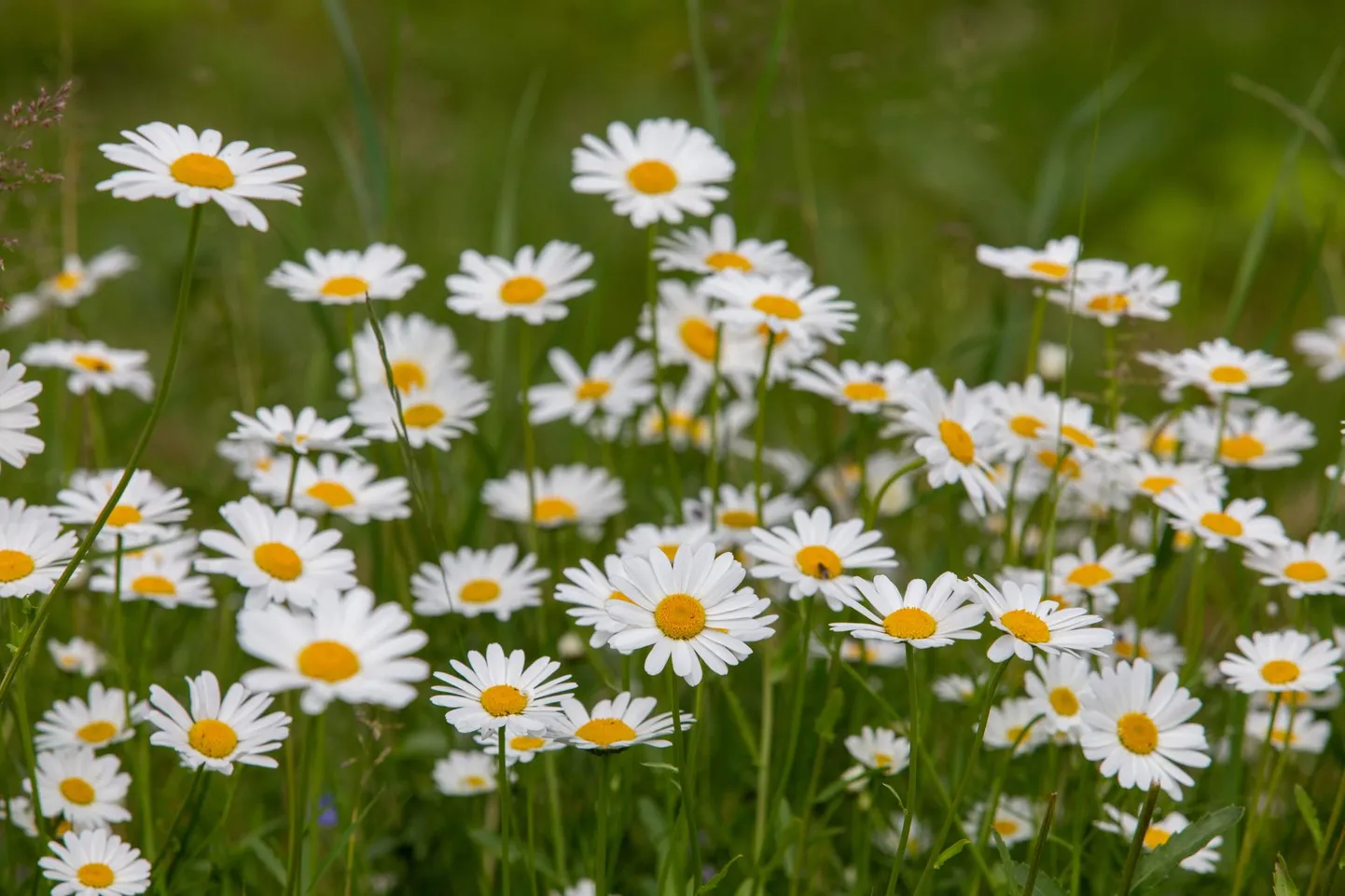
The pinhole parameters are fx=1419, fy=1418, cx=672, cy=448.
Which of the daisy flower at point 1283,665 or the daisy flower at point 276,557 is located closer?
the daisy flower at point 276,557

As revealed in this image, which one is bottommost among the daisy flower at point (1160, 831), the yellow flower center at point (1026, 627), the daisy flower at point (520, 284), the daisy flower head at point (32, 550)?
the daisy flower at point (1160, 831)

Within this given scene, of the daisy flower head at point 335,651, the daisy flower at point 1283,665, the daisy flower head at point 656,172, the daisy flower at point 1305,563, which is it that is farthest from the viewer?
the daisy flower head at point 656,172

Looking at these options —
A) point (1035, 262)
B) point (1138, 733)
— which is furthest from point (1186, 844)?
point (1035, 262)

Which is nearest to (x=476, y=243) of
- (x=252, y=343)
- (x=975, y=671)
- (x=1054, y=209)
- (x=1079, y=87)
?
(x=252, y=343)

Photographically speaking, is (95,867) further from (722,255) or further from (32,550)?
(722,255)

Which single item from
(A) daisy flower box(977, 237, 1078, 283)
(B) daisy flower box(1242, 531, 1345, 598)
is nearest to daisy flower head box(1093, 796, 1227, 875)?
(B) daisy flower box(1242, 531, 1345, 598)

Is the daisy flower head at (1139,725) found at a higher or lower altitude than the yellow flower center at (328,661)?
lower

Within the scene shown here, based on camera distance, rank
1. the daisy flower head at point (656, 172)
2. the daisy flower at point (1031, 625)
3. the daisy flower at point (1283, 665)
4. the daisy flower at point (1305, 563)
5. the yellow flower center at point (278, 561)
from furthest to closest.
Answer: the daisy flower head at point (656, 172) < the daisy flower at point (1305, 563) < the daisy flower at point (1283, 665) < the yellow flower center at point (278, 561) < the daisy flower at point (1031, 625)

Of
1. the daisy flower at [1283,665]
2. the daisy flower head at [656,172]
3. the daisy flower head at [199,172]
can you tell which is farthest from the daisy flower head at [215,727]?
the daisy flower at [1283,665]

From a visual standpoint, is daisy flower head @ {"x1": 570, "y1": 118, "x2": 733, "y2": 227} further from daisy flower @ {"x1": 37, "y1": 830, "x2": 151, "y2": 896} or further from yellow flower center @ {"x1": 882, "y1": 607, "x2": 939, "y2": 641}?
daisy flower @ {"x1": 37, "y1": 830, "x2": 151, "y2": 896}

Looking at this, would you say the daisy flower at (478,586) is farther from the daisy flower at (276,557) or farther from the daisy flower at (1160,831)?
the daisy flower at (1160,831)
